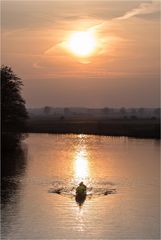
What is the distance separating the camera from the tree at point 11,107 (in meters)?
84.5

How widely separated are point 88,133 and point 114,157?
51.3 meters

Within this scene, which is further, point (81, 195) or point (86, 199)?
point (81, 195)

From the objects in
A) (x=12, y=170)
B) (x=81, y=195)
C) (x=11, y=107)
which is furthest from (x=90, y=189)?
(x=11, y=107)

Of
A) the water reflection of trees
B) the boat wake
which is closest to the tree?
the water reflection of trees

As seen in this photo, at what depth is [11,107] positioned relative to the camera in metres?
85.1

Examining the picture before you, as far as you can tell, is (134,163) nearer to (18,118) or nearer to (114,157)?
(114,157)

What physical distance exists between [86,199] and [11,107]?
4024 centimetres

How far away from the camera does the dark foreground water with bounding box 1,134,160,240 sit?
123ft

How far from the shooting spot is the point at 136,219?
4041 cm

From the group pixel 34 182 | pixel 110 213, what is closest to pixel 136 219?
pixel 110 213

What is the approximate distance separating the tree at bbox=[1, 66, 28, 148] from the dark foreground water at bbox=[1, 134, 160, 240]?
13.6ft

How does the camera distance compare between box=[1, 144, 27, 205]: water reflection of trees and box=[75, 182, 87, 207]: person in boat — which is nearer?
box=[75, 182, 87, 207]: person in boat

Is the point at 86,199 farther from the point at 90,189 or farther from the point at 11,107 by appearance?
the point at 11,107

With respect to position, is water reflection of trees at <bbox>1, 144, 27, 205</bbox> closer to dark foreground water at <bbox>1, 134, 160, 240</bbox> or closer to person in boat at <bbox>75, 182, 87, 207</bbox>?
dark foreground water at <bbox>1, 134, 160, 240</bbox>
